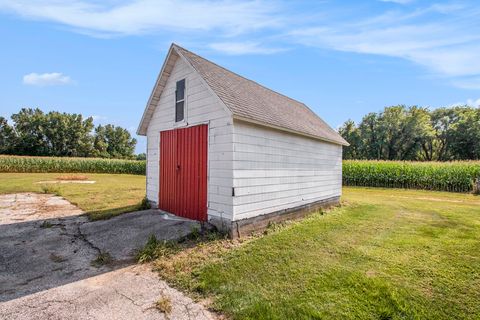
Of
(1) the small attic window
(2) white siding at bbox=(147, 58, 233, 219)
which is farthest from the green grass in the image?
(1) the small attic window

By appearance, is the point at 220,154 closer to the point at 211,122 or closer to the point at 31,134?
the point at 211,122

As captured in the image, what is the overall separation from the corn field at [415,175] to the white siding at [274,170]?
12.3 metres

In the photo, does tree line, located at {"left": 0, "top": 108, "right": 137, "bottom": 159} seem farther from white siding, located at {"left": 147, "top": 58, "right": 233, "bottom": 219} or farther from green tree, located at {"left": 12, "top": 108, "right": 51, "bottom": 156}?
white siding, located at {"left": 147, "top": 58, "right": 233, "bottom": 219}

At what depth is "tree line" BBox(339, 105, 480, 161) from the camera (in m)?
39.6

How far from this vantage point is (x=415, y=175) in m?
18.8

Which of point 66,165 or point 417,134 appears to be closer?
point 66,165

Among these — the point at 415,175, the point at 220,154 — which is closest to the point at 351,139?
the point at 415,175

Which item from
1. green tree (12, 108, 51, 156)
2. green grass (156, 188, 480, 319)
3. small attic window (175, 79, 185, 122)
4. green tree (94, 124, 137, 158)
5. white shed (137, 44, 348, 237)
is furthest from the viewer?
green tree (94, 124, 137, 158)

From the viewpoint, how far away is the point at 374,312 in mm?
3535

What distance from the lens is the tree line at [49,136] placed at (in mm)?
46719

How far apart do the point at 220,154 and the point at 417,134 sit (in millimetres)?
45689

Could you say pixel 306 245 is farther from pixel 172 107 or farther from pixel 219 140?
pixel 172 107

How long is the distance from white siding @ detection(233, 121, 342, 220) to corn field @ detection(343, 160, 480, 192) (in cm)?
1230

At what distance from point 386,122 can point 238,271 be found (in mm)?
47142
